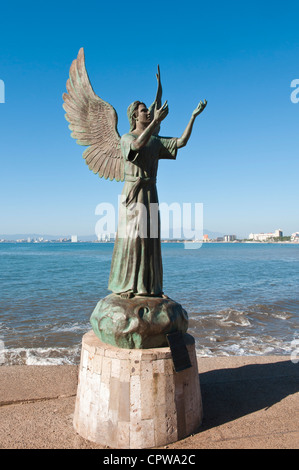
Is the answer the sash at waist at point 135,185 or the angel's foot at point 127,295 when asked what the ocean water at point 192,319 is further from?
the sash at waist at point 135,185

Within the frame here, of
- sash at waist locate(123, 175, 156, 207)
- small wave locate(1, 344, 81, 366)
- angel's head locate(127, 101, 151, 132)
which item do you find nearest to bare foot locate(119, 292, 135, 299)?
sash at waist locate(123, 175, 156, 207)

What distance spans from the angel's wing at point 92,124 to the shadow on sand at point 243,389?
3826 millimetres

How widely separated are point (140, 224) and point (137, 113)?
1.58 meters

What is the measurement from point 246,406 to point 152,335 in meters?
2.31

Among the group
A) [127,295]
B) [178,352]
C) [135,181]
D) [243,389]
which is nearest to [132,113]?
[135,181]

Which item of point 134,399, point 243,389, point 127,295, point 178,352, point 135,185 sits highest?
point 135,185

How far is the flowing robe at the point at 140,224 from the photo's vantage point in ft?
17.0

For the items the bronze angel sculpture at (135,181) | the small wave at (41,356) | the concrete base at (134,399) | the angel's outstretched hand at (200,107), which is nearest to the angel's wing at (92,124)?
the bronze angel sculpture at (135,181)

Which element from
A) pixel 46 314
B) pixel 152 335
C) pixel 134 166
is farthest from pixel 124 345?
pixel 46 314

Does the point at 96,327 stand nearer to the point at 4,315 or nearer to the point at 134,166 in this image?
the point at 134,166

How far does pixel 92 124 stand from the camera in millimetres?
5668

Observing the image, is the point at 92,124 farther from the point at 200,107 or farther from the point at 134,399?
the point at 134,399

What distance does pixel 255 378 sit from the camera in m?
7.16

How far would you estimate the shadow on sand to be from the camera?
566 cm
